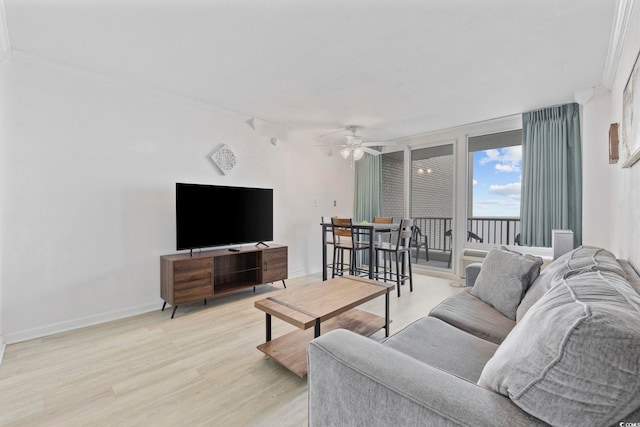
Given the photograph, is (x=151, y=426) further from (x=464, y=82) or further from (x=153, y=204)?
(x=464, y=82)

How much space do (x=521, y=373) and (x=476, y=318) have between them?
46.2 inches

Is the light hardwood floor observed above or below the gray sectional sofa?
below

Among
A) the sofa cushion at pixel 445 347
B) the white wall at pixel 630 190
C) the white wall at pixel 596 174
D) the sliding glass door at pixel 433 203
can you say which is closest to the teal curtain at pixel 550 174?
the white wall at pixel 596 174

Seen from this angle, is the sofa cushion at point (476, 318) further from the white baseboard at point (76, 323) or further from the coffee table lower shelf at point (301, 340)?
the white baseboard at point (76, 323)

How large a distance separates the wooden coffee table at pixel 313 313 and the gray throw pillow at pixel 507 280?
2.48 feet

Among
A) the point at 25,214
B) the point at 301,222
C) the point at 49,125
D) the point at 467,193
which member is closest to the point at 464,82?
the point at 467,193

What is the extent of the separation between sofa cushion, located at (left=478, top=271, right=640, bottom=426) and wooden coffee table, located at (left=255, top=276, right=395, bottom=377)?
1.23 m

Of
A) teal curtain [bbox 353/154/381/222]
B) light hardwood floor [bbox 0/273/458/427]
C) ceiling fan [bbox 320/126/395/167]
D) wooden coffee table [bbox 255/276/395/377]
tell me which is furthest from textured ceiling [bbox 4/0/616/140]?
light hardwood floor [bbox 0/273/458/427]

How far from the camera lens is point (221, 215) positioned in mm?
3445

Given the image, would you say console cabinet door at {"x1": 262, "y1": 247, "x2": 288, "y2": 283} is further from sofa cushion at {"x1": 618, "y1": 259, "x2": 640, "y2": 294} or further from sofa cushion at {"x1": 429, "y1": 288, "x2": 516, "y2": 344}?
sofa cushion at {"x1": 618, "y1": 259, "x2": 640, "y2": 294}

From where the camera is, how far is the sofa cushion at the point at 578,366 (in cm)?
60

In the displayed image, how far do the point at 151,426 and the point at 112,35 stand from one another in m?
2.64

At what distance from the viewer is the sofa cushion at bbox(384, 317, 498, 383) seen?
1.28 m

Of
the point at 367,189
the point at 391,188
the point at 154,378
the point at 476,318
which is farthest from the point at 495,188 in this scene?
the point at 154,378
